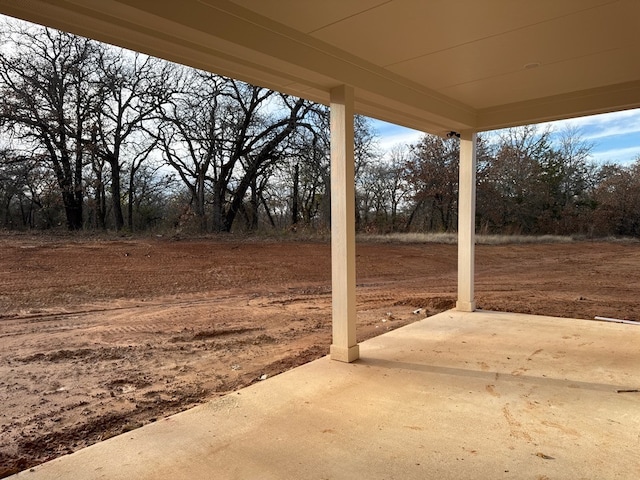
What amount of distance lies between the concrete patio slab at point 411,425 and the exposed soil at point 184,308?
1.97 feet

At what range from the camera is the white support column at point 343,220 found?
3.16 m

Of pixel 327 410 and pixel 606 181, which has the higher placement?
pixel 606 181

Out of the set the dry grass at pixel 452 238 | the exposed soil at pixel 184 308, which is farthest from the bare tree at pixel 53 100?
the dry grass at pixel 452 238

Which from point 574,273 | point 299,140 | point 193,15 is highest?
point 299,140

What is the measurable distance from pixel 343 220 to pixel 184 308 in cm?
405

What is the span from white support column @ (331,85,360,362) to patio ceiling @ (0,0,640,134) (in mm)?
272

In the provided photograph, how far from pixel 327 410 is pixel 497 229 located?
15721 millimetres

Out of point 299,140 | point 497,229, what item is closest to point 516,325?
point 299,140

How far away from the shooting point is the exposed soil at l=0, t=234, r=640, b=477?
9.62 feet

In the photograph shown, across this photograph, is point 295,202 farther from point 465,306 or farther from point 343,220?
point 343,220

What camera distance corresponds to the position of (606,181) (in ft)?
52.5

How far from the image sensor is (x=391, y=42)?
8.90ft

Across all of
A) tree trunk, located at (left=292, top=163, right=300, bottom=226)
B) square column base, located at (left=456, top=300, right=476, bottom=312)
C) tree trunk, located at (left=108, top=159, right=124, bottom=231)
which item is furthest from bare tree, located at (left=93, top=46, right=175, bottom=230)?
square column base, located at (left=456, top=300, right=476, bottom=312)

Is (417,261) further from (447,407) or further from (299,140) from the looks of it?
(447,407)
